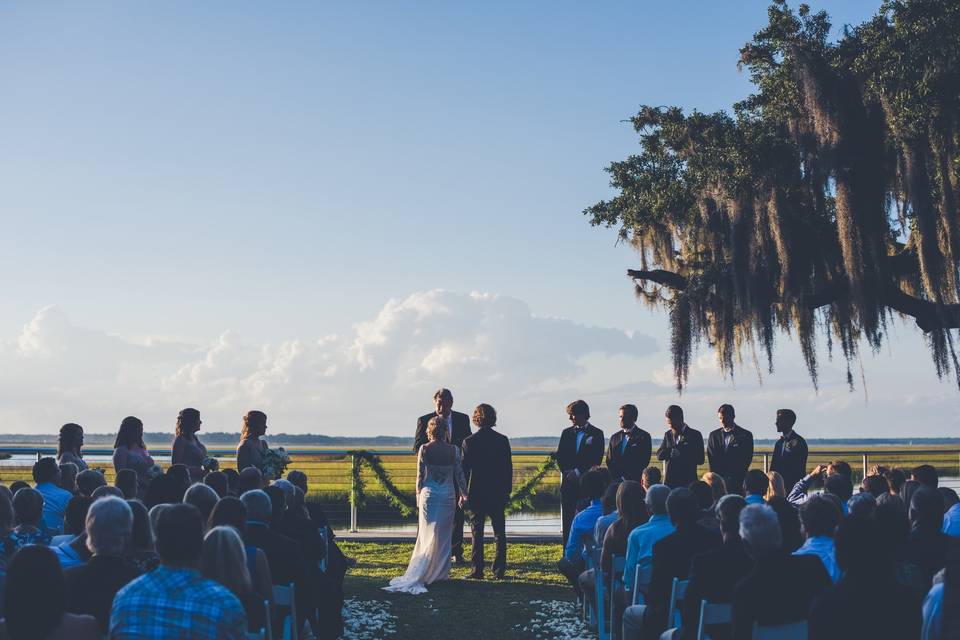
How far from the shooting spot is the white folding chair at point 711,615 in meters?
4.28

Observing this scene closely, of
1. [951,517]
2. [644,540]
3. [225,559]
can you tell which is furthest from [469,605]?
[225,559]

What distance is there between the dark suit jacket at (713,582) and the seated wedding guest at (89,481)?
3999 millimetres

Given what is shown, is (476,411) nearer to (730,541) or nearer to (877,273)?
(730,541)

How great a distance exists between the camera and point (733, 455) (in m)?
9.59

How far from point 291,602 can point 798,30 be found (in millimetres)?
11996

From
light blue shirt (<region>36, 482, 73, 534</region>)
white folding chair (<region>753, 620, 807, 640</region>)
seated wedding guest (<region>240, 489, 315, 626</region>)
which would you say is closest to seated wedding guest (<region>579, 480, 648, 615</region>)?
seated wedding guest (<region>240, 489, 315, 626</region>)

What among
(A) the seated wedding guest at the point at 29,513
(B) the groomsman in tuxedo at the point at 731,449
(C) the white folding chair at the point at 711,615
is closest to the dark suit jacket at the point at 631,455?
(B) the groomsman in tuxedo at the point at 731,449

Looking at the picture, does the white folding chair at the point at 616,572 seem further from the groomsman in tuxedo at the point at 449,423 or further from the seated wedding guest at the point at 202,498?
the groomsman in tuxedo at the point at 449,423

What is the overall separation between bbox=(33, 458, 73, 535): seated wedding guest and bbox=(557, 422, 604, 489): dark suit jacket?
4743mm

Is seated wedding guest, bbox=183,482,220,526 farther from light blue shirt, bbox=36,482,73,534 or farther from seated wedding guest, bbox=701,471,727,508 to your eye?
seated wedding guest, bbox=701,471,727,508

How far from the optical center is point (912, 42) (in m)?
12.5

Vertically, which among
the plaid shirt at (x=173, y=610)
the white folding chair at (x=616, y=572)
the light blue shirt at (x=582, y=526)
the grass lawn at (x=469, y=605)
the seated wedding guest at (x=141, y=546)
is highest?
the seated wedding guest at (x=141, y=546)

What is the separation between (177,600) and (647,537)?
3081 mm

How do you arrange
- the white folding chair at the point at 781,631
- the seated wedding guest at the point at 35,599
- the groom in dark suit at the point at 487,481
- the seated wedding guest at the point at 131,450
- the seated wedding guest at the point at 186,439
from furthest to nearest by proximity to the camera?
the groom in dark suit at the point at 487,481, the seated wedding guest at the point at 186,439, the seated wedding guest at the point at 131,450, the white folding chair at the point at 781,631, the seated wedding guest at the point at 35,599
